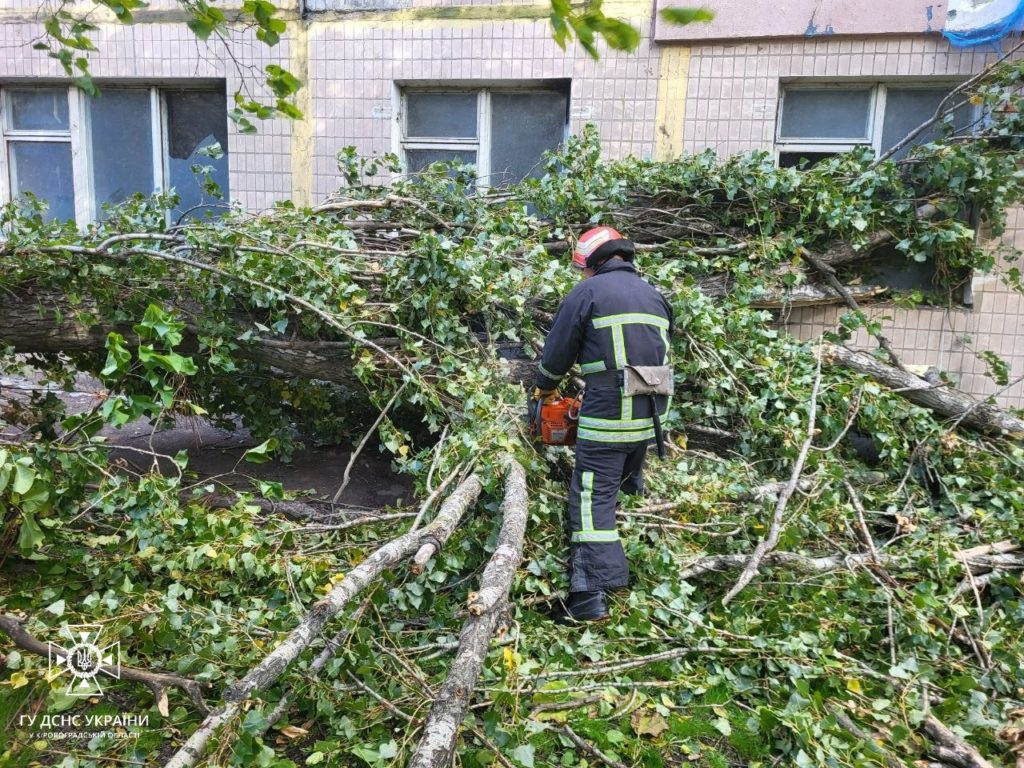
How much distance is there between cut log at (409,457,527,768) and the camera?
2121 millimetres

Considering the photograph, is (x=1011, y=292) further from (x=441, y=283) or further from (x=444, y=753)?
(x=444, y=753)

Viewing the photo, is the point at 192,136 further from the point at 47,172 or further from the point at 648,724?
the point at 648,724

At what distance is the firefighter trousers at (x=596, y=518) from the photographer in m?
3.69

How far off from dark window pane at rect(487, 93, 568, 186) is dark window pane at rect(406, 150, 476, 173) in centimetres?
23

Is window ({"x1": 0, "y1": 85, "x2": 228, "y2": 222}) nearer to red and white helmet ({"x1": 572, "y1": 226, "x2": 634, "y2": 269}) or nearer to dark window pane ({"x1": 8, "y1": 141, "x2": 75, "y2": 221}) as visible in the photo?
dark window pane ({"x1": 8, "y1": 141, "x2": 75, "y2": 221})

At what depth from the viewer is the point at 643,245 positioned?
611 centimetres

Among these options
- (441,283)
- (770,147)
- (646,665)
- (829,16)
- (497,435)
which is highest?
(829,16)

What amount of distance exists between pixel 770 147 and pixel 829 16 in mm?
1064

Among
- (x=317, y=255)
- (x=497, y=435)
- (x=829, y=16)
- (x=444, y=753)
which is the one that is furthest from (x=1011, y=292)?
(x=444, y=753)

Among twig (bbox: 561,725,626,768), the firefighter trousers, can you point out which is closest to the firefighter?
the firefighter trousers

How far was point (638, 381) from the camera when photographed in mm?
3803

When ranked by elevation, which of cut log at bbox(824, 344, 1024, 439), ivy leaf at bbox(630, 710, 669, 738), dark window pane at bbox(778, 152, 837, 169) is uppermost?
dark window pane at bbox(778, 152, 837, 169)

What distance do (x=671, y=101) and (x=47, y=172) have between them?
20.7 ft

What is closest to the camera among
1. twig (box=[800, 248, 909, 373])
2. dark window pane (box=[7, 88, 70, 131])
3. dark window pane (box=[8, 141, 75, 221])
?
twig (box=[800, 248, 909, 373])
